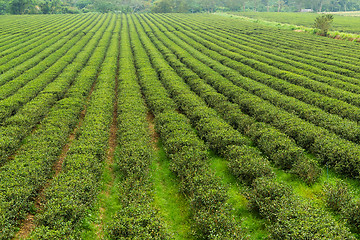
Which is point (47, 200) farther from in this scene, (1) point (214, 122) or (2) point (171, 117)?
(1) point (214, 122)

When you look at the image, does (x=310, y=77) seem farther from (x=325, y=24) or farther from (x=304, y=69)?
(x=325, y=24)

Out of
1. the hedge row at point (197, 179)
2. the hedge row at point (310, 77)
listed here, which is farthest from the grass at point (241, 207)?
the hedge row at point (310, 77)

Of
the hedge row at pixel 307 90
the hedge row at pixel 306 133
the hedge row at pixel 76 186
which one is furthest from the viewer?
the hedge row at pixel 307 90

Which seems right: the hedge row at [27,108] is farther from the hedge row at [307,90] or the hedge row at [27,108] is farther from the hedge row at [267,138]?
the hedge row at [307,90]

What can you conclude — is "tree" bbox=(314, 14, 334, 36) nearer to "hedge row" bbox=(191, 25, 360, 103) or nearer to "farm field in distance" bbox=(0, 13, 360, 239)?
"hedge row" bbox=(191, 25, 360, 103)

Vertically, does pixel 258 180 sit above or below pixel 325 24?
below

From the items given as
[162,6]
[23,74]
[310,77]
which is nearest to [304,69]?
[310,77]

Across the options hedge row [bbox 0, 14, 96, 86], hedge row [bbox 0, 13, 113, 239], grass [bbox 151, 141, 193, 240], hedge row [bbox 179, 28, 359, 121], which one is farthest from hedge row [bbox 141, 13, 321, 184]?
hedge row [bbox 0, 14, 96, 86]
